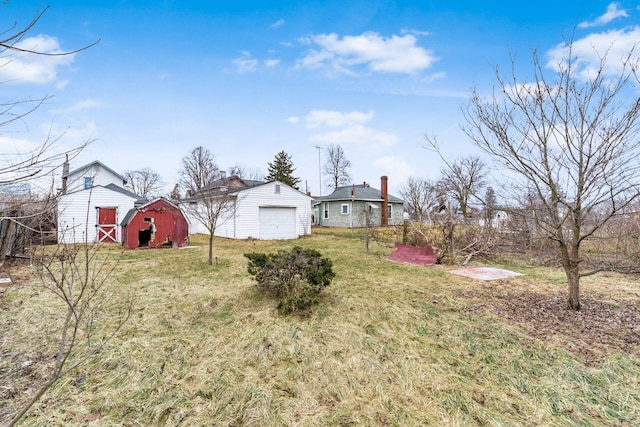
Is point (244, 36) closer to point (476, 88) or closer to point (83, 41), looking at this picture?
point (476, 88)

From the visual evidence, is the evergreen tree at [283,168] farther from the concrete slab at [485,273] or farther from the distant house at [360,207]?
the concrete slab at [485,273]

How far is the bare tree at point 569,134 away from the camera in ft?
13.2

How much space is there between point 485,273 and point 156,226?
13132mm

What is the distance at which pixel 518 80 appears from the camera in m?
4.50

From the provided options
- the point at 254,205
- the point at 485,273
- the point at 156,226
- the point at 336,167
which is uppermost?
the point at 336,167

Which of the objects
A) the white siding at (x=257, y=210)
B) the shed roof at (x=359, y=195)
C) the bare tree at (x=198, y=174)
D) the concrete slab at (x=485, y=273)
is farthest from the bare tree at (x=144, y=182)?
the concrete slab at (x=485, y=273)

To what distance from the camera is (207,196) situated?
11258 mm

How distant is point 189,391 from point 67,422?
3.19ft

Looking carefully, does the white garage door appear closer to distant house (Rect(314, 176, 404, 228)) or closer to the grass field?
distant house (Rect(314, 176, 404, 228))

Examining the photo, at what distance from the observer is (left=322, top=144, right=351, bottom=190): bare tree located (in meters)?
40.9

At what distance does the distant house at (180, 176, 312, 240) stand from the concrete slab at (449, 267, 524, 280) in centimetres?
1091

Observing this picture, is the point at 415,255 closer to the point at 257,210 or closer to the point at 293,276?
the point at 293,276

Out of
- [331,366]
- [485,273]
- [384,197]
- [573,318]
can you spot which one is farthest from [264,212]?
[573,318]

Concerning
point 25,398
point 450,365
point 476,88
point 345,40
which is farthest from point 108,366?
point 345,40
